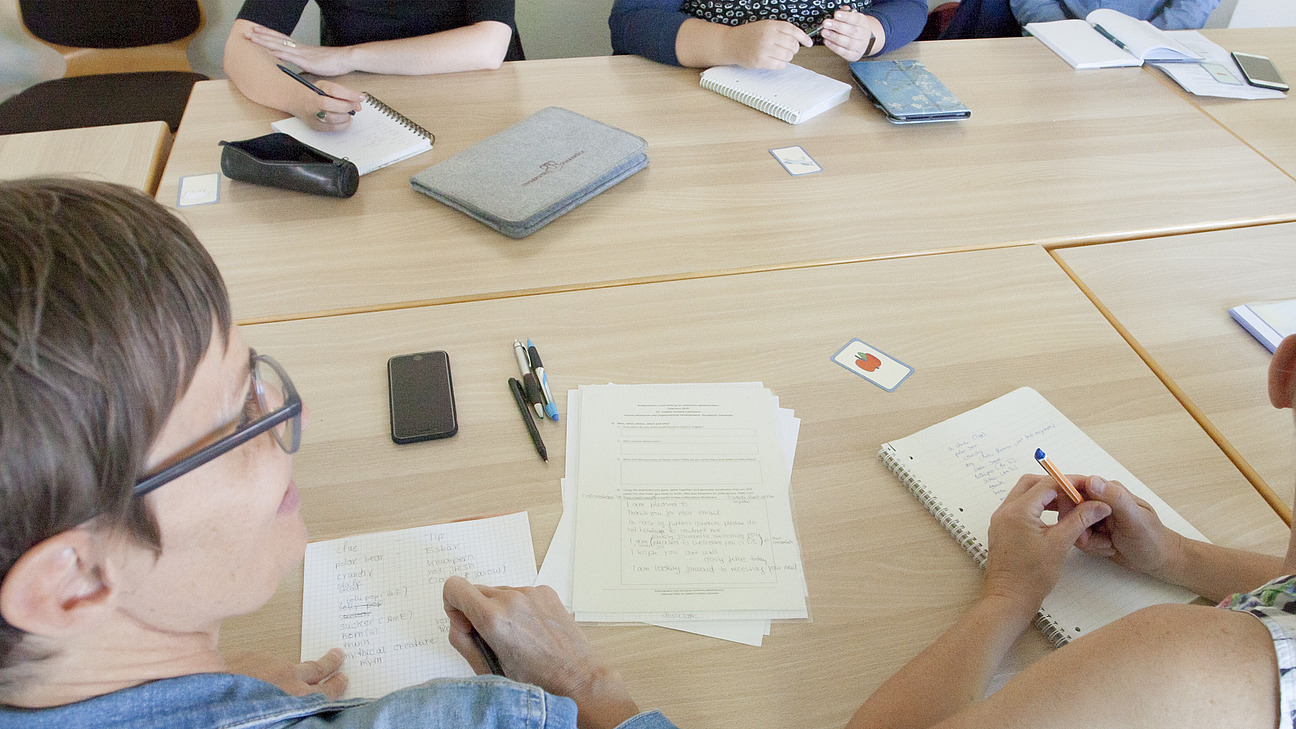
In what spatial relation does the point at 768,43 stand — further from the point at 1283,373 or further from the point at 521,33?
the point at 521,33

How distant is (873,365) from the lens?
42.4 inches

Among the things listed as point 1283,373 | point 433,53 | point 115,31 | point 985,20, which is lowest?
point 115,31

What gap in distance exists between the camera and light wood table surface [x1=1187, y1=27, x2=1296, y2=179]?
61.3 inches

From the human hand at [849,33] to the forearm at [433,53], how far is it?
70 centimetres

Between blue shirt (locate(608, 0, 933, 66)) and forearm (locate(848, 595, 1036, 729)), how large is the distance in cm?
135

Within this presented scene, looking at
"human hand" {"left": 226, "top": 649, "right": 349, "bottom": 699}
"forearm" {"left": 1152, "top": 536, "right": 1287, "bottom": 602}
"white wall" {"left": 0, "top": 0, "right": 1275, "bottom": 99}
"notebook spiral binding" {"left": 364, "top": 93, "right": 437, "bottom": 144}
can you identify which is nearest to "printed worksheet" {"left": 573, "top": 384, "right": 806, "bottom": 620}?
"human hand" {"left": 226, "top": 649, "right": 349, "bottom": 699}

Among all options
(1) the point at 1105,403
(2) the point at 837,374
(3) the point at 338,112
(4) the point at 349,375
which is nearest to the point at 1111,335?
(1) the point at 1105,403

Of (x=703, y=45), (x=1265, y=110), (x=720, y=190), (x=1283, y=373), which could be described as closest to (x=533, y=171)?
(x=720, y=190)

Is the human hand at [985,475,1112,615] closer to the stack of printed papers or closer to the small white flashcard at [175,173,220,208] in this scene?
the stack of printed papers

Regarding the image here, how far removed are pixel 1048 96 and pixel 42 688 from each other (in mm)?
1869

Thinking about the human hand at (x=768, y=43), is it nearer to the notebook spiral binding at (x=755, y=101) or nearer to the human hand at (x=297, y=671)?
the notebook spiral binding at (x=755, y=101)

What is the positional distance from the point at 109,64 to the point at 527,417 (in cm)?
209

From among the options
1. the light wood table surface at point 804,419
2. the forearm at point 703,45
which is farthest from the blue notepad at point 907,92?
the light wood table surface at point 804,419

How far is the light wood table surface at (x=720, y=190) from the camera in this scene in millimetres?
1224
